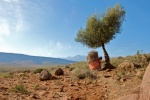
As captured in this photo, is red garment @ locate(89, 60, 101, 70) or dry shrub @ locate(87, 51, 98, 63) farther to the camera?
dry shrub @ locate(87, 51, 98, 63)

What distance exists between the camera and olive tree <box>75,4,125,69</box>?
130ft

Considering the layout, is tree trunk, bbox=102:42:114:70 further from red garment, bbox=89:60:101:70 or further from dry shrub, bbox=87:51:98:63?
dry shrub, bbox=87:51:98:63

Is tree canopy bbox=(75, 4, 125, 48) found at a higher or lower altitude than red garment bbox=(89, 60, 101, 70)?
higher

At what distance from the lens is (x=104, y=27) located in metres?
39.7

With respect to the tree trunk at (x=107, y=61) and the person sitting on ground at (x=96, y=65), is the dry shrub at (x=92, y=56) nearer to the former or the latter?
the person sitting on ground at (x=96, y=65)

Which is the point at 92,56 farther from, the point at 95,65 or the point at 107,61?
the point at 107,61

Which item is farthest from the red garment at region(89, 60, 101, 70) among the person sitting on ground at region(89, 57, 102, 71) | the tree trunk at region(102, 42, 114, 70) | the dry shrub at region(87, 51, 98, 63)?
the tree trunk at region(102, 42, 114, 70)

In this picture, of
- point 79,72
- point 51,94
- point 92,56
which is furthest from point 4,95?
point 92,56

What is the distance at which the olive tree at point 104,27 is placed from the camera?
130 ft

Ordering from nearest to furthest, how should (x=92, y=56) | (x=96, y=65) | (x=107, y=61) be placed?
(x=96, y=65) < (x=92, y=56) < (x=107, y=61)

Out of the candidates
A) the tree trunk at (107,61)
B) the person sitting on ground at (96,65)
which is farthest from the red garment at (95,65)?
the tree trunk at (107,61)

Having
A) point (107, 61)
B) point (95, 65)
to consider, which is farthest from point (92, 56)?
point (107, 61)

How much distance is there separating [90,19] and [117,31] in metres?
4.20

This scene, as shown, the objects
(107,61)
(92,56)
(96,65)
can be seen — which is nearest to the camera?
(96,65)
